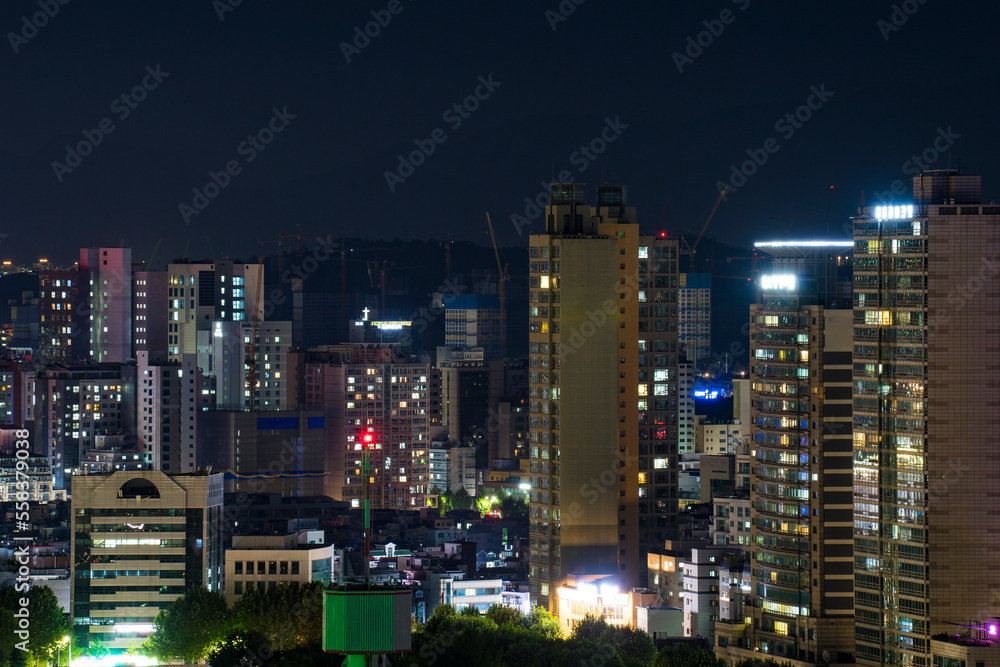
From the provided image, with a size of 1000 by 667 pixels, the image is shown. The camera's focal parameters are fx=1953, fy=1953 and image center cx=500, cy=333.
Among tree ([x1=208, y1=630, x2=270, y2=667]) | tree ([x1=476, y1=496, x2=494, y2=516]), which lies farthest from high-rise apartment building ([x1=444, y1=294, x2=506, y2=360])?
tree ([x1=208, y1=630, x2=270, y2=667])

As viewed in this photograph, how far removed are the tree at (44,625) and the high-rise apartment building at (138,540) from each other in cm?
456

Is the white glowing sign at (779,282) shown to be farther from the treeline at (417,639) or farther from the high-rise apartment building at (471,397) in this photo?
the high-rise apartment building at (471,397)

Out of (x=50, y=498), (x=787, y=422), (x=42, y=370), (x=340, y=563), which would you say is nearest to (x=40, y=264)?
(x=42, y=370)

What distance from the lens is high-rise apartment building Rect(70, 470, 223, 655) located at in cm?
6438

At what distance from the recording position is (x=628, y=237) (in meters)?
71.9

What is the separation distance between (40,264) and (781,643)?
13075 centimetres

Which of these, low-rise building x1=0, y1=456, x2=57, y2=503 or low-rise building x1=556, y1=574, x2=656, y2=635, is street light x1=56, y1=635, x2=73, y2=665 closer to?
low-rise building x1=556, y1=574, x2=656, y2=635

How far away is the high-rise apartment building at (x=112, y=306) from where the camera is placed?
449 feet

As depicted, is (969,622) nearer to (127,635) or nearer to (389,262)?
(127,635)

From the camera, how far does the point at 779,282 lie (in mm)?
61031

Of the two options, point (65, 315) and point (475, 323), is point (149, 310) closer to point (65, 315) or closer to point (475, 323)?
point (65, 315)

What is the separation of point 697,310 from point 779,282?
4644 inches

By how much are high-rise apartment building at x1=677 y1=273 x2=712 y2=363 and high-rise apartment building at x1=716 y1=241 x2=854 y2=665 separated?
115308 mm

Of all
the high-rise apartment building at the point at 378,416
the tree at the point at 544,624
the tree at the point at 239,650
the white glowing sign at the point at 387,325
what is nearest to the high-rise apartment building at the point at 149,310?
the high-rise apartment building at the point at 378,416
